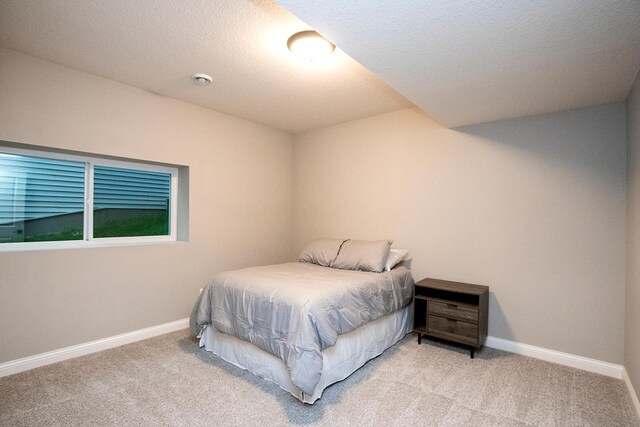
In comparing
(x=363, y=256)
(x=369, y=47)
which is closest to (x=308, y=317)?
(x=363, y=256)

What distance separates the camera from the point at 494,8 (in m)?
1.41

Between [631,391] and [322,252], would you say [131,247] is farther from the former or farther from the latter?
[631,391]

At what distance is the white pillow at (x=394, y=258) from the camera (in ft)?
10.6

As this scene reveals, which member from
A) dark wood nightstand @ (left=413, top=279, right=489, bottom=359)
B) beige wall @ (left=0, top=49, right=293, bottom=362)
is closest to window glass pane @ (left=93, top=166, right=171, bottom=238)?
beige wall @ (left=0, top=49, right=293, bottom=362)

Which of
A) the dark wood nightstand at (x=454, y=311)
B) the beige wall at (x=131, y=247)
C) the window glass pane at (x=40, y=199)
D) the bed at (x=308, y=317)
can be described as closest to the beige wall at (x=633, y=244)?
the dark wood nightstand at (x=454, y=311)

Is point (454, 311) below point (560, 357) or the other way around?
the other way around

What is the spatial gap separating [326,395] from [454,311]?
4.53ft

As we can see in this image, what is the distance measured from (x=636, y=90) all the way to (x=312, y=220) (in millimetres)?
3305

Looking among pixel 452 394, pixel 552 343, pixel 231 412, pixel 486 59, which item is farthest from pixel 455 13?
pixel 552 343

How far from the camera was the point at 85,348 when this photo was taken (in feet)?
8.92

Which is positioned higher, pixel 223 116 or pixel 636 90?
pixel 223 116

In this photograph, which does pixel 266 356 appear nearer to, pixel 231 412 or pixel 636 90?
pixel 231 412

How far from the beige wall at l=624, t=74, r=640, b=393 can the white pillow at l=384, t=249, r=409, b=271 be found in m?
1.74

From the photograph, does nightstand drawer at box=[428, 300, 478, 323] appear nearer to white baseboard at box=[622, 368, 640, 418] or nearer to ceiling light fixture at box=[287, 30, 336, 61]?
white baseboard at box=[622, 368, 640, 418]
